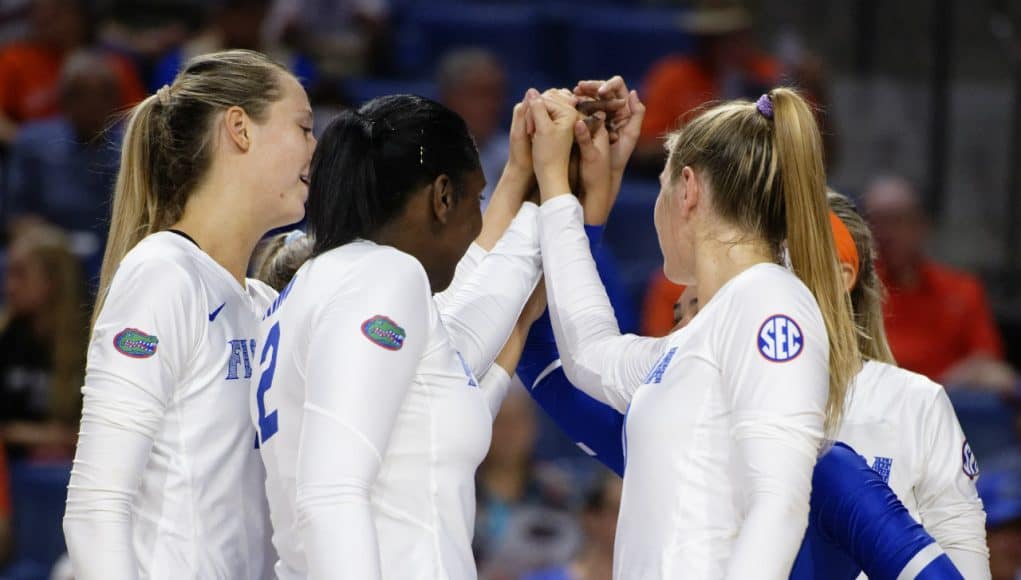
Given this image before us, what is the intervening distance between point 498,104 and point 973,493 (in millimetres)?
3821

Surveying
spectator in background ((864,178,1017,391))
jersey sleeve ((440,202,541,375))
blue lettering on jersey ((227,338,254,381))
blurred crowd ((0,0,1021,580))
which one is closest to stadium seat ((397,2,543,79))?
blurred crowd ((0,0,1021,580))

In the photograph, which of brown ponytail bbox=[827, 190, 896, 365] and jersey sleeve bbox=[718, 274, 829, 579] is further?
brown ponytail bbox=[827, 190, 896, 365]

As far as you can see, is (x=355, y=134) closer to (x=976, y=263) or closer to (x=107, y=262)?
(x=107, y=262)

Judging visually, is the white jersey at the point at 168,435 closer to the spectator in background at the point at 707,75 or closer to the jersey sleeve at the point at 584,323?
the jersey sleeve at the point at 584,323

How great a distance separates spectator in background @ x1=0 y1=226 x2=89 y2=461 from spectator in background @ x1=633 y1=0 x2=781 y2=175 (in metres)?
2.49

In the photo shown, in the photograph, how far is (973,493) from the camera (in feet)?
8.18

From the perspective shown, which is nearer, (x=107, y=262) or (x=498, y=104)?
(x=107, y=262)

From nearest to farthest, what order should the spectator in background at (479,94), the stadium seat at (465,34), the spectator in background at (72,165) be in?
the spectator in background at (72,165) → the spectator in background at (479,94) → the stadium seat at (465,34)

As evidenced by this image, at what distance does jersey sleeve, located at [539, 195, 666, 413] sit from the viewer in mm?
2332

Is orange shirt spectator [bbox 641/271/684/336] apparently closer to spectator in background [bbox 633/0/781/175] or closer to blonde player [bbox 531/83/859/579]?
spectator in background [bbox 633/0/781/175]

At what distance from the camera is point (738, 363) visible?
6.45ft

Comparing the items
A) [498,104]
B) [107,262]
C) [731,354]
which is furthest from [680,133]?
[498,104]

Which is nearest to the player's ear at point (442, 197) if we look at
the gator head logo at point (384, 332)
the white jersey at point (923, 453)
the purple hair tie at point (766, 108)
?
the gator head logo at point (384, 332)

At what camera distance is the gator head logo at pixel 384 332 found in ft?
6.30
